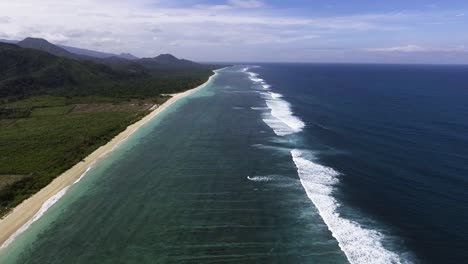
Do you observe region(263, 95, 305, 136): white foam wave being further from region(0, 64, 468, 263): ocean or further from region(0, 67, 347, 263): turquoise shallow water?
region(0, 67, 347, 263): turquoise shallow water

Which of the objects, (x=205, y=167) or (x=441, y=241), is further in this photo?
(x=205, y=167)

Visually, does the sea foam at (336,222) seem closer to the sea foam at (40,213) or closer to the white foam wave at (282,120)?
the white foam wave at (282,120)

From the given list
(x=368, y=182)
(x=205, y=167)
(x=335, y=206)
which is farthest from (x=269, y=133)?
(x=335, y=206)

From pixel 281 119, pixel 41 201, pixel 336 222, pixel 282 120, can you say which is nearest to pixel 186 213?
pixel 336 222

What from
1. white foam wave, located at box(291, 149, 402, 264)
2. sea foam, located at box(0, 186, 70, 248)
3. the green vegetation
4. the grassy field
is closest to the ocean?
white foam wave, located at box(291, 149, 402, 264)

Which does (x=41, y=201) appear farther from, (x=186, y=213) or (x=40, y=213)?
(x=186, y=213)

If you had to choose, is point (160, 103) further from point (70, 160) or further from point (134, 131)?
point (70, 160)
